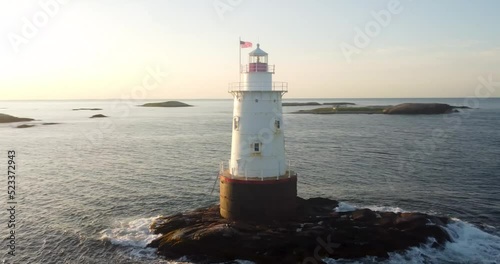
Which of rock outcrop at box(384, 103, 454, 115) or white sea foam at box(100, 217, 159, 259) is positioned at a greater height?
rock outcrop at box(384, 103, 454, 115)

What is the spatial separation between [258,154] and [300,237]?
228 inches

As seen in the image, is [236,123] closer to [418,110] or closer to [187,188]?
[187,188]

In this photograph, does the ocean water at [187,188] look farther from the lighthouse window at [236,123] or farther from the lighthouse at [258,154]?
the lighthouse window at [236,123]

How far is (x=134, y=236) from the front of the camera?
27.2m

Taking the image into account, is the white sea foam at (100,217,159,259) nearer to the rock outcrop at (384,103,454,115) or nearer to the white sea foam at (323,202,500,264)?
the white sea foam at (323,202,500,264)

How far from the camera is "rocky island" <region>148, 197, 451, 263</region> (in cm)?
2303

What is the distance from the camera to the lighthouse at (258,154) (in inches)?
1033

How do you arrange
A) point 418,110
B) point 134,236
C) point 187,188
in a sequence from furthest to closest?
point 418,110 → point 187,188 → point 134,236

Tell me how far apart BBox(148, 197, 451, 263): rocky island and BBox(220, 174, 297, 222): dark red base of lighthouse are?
0.57 m

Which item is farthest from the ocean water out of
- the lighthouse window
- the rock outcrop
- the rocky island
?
the rock outcrop

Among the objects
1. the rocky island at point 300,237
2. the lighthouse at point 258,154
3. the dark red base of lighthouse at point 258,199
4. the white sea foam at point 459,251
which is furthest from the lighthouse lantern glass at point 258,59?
the white sea foam at point 459,251

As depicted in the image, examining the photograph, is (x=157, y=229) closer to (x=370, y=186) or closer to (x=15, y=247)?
(x=15, y=247)

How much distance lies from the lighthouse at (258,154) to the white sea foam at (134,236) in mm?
5317

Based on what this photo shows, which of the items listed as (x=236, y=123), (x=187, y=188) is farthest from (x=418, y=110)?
(x=236, y=123)
